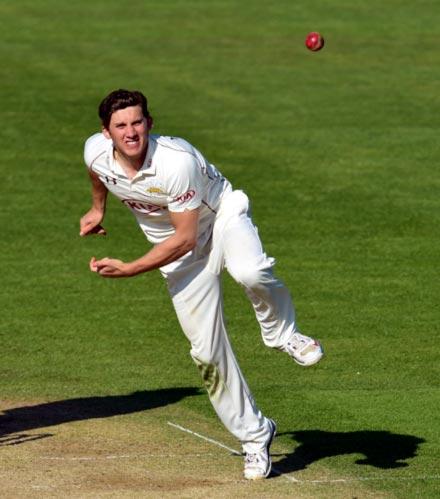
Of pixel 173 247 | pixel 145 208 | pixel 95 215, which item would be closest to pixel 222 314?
pixel 173 247

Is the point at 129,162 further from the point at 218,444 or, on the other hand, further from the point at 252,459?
the point at 218,444

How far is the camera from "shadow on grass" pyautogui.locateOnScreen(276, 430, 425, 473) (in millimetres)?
10586

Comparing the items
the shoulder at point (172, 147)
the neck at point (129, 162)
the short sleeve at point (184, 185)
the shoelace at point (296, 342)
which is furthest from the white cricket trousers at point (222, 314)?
the neck at point (129, 162)

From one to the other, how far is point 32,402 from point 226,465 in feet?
8.40

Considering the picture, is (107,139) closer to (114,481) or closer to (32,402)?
(114,481)

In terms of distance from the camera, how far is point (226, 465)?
34.2ft

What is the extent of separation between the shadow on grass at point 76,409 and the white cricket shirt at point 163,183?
2134 millimetres

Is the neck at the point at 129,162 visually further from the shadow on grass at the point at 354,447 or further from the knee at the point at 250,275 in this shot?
the shadow on grass at the point at 354,447

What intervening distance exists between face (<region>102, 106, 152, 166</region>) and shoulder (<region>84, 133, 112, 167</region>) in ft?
1.21

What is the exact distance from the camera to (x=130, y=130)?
9555 mm

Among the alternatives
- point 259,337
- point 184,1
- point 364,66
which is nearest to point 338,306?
point 259,337

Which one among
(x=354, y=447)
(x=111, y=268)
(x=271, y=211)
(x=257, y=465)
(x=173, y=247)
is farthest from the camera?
(x=271, y=211)

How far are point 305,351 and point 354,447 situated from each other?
1279mm

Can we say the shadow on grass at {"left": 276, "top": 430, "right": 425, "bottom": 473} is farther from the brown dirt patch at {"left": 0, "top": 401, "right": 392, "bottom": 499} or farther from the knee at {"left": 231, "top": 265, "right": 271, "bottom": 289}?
the knee at {"left": 231, "top": 265, "right": 271, "bottom": 289}
